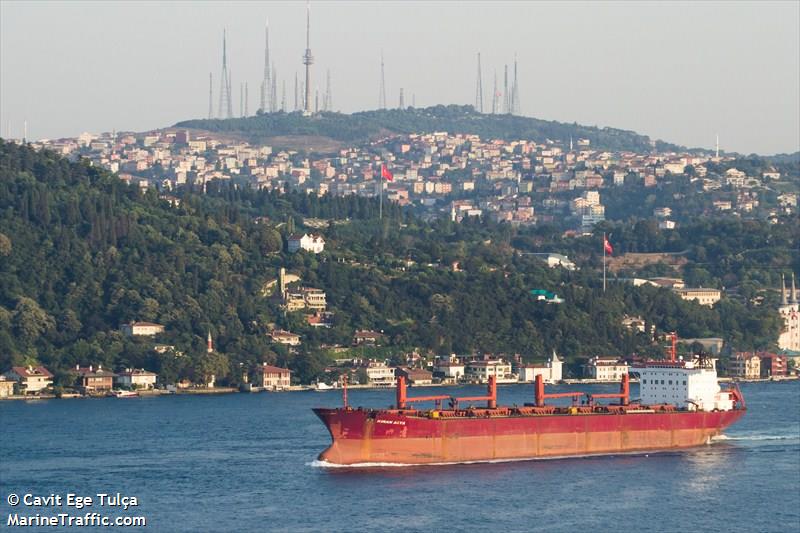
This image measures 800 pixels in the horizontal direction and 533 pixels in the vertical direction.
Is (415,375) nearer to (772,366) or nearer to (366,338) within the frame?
(366,338)

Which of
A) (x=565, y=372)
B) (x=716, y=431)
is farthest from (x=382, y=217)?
(x=716, y=431)

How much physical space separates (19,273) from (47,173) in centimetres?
2573

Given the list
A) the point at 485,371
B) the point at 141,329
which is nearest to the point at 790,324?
the point at 485,371

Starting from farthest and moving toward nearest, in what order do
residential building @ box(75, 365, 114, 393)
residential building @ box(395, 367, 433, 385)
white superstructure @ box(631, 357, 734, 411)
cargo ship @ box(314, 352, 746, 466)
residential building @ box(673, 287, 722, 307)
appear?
1. residential building @ box(673, 287, 722, 307)
2. residential building @ box(395, 367, 433, 385)
3. residential building @ box(75, 365, 114, 393)
4. white superstructure @ box(631, 357, 734, 411)
5. cargo ship @ box(314, 352, 746, 466)

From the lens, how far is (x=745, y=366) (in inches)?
5231

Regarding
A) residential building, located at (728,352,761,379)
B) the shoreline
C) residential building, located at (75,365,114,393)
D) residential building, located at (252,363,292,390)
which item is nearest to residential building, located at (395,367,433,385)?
the shoreline

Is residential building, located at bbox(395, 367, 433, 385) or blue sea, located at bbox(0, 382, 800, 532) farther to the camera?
residential building, located at bbox(395, 367, 433, 385)

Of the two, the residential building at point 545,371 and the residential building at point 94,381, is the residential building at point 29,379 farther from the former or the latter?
the residential building at point 545,371

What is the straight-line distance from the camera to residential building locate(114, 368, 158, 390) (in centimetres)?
11000

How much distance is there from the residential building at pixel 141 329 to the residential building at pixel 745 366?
38340 mm

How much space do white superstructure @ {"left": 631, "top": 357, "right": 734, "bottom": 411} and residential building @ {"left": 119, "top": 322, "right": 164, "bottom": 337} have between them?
4075cm

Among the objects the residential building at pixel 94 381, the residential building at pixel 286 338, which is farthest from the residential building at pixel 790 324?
the residential building at pixel 94 381

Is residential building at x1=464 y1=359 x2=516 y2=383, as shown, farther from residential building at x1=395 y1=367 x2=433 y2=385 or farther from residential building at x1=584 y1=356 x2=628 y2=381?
residential building at x1=584 y1=356 x2=628 y2=381

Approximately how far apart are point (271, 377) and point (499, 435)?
4259cm
